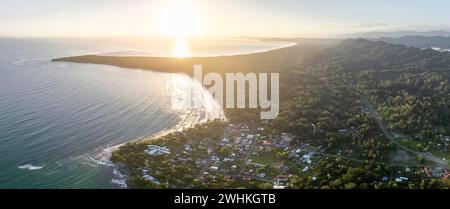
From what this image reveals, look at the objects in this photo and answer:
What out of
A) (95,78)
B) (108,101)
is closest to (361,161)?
(108,101)

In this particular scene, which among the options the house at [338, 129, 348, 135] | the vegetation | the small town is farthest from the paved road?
the house at [338, 129, 348, 135]

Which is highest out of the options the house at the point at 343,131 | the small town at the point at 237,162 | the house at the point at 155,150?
the house at the point at 343,131

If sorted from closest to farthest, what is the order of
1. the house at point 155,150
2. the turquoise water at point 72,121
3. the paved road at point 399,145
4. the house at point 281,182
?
the house at point 281,182 < the turquoise water at point 72,121 < the paved road at point 399,145 < the house at point 155,150

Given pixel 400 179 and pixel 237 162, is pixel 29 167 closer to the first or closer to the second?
pixel 237 162

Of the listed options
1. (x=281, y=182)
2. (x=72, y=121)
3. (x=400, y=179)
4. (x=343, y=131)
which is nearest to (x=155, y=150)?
(x=281, y=182)

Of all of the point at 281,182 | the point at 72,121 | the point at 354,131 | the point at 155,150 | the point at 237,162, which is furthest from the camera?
the point at 72,121

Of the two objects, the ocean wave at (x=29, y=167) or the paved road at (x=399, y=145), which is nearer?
the ocean wave at (x=29, y=167)

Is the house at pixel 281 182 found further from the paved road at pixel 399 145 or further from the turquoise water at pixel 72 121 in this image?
the paved road at pixel 399 145

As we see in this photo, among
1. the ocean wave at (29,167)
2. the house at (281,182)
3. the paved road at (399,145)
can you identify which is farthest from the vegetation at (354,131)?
the ocean wave at (29,167)

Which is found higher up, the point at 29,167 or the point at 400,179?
the point at 29,167
